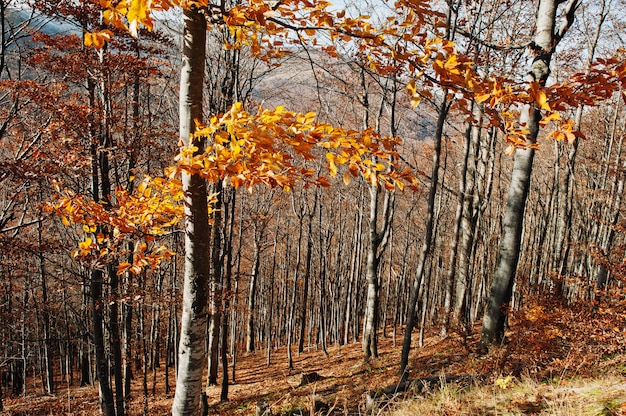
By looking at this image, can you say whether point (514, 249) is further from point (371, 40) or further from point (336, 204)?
point (336, 204)

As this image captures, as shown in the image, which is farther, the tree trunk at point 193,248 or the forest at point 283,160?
the tree trunk at point 193,248

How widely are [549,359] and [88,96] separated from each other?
9.13 m

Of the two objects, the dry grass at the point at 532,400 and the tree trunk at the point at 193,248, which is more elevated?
the tree trunk at the point at 193,248

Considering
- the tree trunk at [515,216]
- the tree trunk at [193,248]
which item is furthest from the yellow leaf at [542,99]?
the tree trunk at [515,216]

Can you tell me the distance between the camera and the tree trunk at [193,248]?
2547mm

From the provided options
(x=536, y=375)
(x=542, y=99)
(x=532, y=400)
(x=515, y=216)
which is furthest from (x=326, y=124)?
(x=515, y=216)

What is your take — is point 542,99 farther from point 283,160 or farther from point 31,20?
point 31,20

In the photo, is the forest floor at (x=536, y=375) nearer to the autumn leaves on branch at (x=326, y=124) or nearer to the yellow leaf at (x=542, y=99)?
the autumn leaves on branch at (x=326, y=124)

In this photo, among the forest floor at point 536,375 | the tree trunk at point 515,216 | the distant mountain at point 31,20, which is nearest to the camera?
the forest floor at point 536,375

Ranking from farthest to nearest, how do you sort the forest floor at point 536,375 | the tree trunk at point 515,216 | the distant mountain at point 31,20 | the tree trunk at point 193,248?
the distant mountain at point 31,20 < the tree trunk at point 515,216 < the forest floor at point 536,375 < the tree trunk at point 193,248

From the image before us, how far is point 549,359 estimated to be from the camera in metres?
4.99

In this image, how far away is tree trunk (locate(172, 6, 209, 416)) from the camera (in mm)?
2547

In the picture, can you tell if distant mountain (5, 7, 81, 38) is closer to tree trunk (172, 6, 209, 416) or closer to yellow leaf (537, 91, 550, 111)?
tree trunk (172, 6, 209, 416)

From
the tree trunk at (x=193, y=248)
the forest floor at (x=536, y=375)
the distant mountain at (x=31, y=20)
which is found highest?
the distant mountain at (x=31, y=20)
